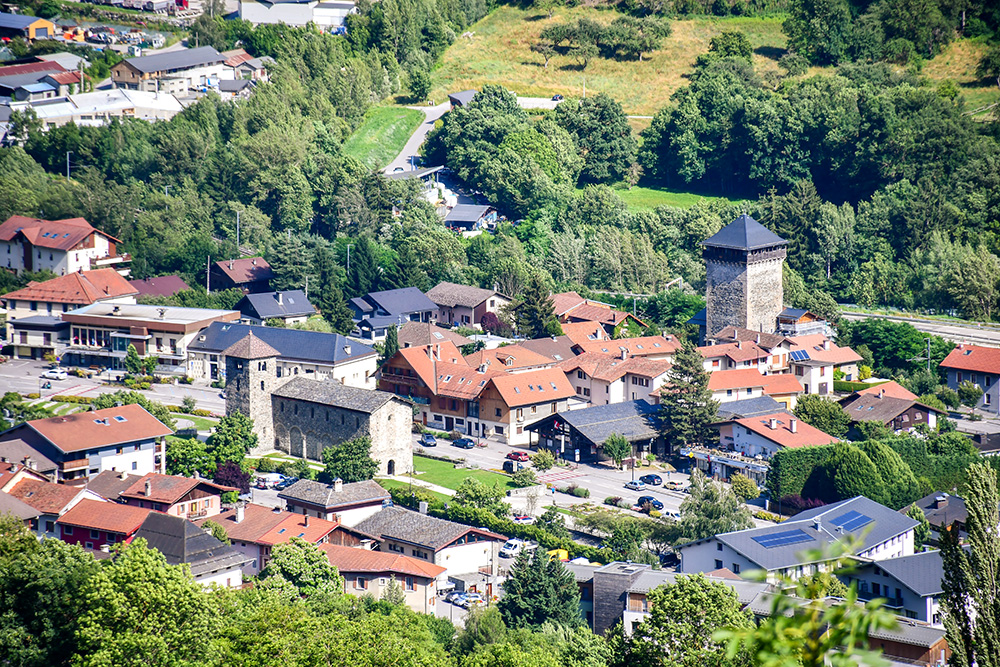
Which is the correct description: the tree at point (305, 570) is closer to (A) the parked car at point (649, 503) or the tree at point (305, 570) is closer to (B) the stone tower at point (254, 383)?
(A) the parked car at point (649, 503)

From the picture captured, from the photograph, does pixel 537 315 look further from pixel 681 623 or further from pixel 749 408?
pixel 681 623

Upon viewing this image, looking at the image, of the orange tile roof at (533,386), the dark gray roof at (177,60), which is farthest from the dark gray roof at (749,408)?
the dark gray roof at (177,60)

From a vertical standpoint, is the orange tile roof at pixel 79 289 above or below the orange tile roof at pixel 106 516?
above

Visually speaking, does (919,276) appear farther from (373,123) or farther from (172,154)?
(172,154)

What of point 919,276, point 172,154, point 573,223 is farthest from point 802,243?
point 172,154

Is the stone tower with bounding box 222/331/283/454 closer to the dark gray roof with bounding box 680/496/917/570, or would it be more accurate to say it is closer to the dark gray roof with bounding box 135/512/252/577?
the dark gray roof with bounding box 135/512/252/577

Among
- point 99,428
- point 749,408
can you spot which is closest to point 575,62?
point 749,408
